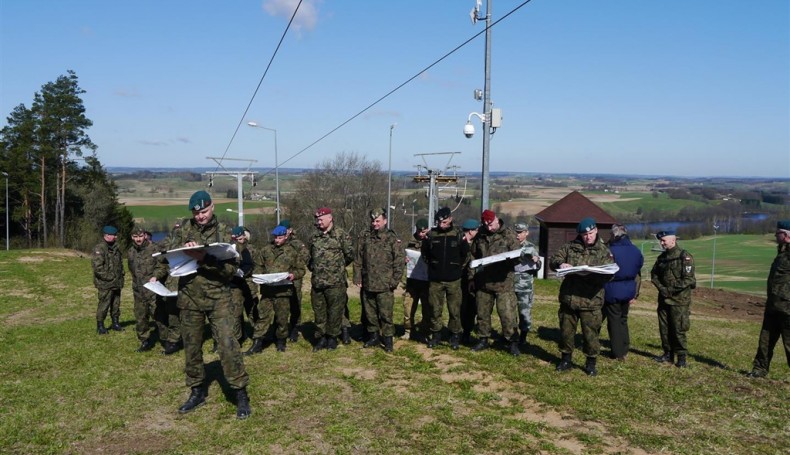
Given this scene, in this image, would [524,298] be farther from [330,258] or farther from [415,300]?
[330,258]

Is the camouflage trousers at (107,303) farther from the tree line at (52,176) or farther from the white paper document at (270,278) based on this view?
the tree line at (52,176)

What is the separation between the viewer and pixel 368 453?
5.13m

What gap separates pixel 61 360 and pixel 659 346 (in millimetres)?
9489

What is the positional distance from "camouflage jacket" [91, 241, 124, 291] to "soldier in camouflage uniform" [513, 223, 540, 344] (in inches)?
281

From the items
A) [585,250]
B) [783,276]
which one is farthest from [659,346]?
[585,250]

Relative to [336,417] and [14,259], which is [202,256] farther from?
[14,259]

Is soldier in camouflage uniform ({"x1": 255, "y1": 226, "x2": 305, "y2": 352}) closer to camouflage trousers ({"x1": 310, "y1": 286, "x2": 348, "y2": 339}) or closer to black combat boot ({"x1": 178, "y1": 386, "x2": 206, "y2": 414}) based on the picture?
camouflage trousers ({"x1": 310, "y1": 286, "x2": 348, "y2": 339})

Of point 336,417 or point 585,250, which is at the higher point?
point 585,250

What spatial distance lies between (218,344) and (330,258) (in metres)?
2.55

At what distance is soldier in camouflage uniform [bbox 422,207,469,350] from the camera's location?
817 cm

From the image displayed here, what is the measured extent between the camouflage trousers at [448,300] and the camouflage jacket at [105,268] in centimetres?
593

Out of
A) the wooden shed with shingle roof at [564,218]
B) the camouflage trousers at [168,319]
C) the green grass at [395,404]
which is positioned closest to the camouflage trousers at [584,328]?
the green grass at [395,404]

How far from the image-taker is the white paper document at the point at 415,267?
8.91 metres

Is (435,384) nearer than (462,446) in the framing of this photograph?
No
